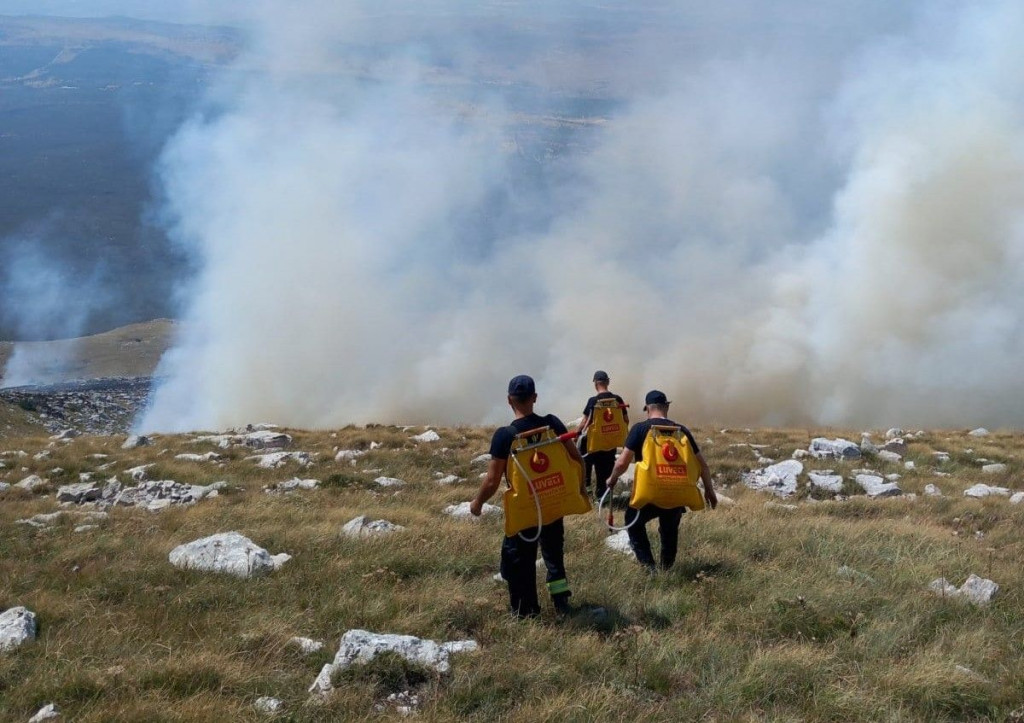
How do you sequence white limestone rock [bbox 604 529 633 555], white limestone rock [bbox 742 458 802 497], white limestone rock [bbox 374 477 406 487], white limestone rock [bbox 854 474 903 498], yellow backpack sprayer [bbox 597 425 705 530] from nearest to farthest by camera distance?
yellow backpack sprayer [bbox 597 425 705 530] → white limestone rock [bbox 604 529 633 555] → white limestone rock [bbox 854 474 903 498] → white limestone rock [bbox 742 458 802 497] → white limestone rock [bbox 374 477 406 487]

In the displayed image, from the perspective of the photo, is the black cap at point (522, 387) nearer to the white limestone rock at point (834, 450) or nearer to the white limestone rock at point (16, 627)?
the white limestone rock at point (16, 627)

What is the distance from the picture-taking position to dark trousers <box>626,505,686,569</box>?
20.6 feet

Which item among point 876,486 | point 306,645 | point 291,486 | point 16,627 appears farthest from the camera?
point 291,486

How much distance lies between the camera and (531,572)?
5.43m

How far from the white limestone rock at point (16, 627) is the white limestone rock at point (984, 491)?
35.6 feet

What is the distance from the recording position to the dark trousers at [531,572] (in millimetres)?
5402

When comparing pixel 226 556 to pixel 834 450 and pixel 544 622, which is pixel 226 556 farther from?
pixel 834 450

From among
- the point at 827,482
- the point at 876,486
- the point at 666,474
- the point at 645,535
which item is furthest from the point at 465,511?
the point at 876,486

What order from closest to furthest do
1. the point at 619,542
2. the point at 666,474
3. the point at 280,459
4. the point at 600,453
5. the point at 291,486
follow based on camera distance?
the point at 666,474 < the point at 619,542 < the point at 600,453 < the point at 291,486 < the point at 280,459

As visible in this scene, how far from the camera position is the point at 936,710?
4137 millimetres

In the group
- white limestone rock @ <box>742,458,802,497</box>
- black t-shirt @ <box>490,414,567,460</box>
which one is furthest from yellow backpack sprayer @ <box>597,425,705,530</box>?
white limestone rock @ <box>742,458,802,497</box>

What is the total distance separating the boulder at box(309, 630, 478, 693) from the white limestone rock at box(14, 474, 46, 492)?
30.2 feet

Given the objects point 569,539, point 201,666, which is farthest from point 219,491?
point 201,666

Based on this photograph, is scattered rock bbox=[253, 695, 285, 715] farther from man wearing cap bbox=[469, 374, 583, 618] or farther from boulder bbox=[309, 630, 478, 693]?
man wearing cap bbox=[469, 374, 583, 618]
